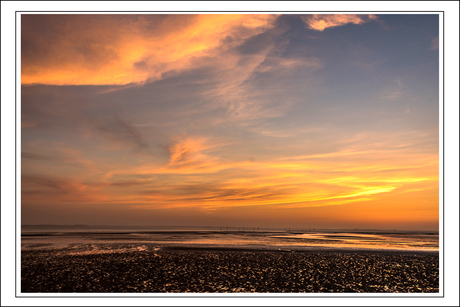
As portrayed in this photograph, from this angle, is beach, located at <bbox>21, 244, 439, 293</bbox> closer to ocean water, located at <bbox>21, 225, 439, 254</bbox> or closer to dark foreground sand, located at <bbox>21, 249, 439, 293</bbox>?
dark foreground sand, located at <bbox>21, 249, 439, 293</bbox>

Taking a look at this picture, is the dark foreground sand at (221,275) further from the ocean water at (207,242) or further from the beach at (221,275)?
the ocean water at (207,242)

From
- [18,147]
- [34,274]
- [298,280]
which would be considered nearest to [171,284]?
[298,280]

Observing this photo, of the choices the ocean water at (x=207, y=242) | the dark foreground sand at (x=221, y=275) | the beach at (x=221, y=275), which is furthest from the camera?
the ocean water at (x=207, y=242)

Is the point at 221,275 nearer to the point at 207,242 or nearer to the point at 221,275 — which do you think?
the point at 221,275

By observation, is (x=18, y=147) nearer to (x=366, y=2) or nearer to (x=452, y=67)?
(x=366, y=2)

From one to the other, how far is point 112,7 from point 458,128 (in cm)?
1605

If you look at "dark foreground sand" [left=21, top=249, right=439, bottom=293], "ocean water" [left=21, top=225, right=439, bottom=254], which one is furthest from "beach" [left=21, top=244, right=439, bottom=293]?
"ocean water" [left=21, top=225, right=439, bottom=254]

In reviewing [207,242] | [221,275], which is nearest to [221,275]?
[221,275]

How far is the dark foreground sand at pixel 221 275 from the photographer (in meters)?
19.8

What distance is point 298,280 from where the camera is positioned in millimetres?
21812

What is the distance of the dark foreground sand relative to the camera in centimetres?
1977

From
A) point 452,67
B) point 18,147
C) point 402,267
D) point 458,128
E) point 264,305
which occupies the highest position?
point 452,67

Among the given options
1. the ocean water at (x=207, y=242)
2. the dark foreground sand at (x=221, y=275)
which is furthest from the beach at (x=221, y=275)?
the ocean water at (x=207, y=242)

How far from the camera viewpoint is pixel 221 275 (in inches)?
909
